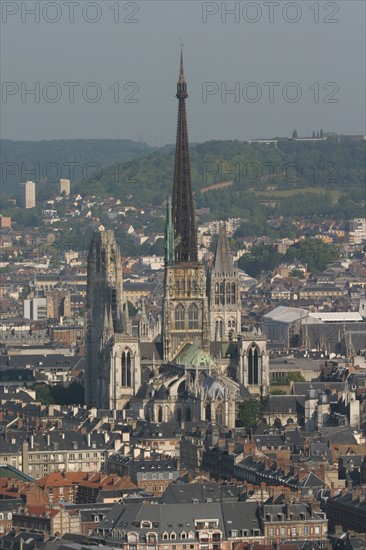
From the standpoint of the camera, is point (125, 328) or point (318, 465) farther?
point (125, 328)

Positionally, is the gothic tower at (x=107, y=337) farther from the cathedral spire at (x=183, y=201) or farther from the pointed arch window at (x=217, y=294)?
the pointed arch window at (x=217, y=294)

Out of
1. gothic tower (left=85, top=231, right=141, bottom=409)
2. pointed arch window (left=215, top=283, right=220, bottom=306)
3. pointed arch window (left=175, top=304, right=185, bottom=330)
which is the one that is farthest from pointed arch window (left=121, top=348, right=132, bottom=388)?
pointed arch window (left=215, top=283, right=220, bottom=306)

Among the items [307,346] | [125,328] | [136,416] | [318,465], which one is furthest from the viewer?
[307,346]

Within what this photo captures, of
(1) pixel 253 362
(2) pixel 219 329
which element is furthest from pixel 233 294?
(1) pixel 253 362

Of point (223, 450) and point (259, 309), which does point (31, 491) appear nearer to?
point (223, 450)

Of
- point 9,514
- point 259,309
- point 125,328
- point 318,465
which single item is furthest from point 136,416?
point 259,309

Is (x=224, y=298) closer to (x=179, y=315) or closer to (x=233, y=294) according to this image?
(x=233, y=294)
